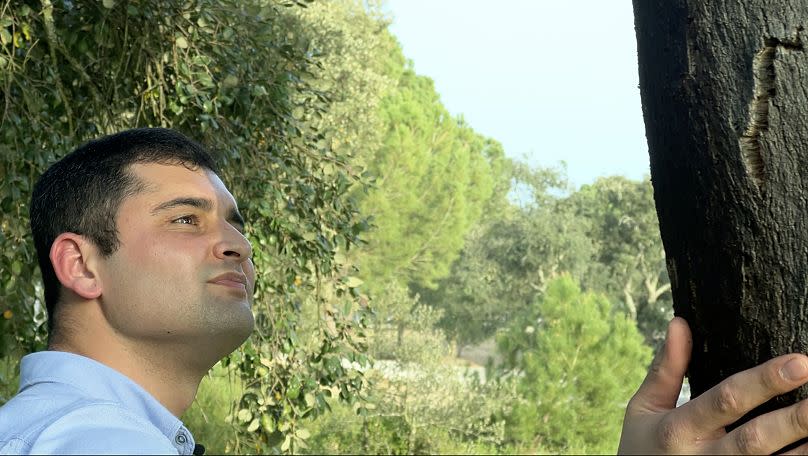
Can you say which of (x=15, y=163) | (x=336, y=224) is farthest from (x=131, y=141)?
(x=336, y=224)

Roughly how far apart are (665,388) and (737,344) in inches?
5.2

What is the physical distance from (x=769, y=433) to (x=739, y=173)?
393 millimetres

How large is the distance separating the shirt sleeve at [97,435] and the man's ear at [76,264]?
39cm

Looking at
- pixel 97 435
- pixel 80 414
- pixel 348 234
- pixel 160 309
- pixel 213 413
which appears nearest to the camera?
pixel 97 435

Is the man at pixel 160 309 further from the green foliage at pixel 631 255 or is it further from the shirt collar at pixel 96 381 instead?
the green foliage at pixel 631 255

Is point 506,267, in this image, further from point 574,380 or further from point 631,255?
point 574,380

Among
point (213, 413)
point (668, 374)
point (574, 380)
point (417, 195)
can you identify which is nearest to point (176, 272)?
point (668, 374)

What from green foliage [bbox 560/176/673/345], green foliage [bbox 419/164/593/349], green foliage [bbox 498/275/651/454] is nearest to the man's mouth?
green foliage [bbox 498/275/651/454]

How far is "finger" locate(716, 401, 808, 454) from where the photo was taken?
4.47 ft

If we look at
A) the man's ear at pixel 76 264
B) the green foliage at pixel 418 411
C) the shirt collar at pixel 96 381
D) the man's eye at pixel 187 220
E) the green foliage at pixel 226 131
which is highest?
the green foliage at pixel 226 131

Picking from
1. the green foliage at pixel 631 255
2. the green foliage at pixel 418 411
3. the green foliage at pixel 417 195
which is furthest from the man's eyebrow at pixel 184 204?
the green foliage at pixel 631 255

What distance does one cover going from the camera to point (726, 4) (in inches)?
59.7

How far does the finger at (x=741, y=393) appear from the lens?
1.38 metres

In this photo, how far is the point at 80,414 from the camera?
1114mm
